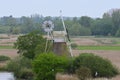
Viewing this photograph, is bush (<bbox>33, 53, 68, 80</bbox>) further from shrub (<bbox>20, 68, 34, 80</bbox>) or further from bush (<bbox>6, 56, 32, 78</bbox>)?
bush (<bbox>6, 56, 32, 78</bbox>)

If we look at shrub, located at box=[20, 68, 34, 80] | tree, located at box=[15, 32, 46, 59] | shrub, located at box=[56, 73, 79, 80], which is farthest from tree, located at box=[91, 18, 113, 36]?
shrub, located at box=[56, 73, 79, 80]

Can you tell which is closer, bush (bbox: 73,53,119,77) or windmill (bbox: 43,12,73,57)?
bush (bbox: 73,53,119,77)

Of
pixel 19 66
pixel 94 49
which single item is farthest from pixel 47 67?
pixel 94 49

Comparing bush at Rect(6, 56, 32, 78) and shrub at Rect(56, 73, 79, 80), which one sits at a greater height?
shrub at Rect(56, 73, 79, 80)

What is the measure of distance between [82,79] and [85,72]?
0.58 m

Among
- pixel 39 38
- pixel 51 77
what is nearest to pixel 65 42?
pixel 39 38

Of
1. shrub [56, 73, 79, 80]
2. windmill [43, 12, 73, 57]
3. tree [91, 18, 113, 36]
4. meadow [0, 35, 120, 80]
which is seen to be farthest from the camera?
tree [91, 18, 113, 36]

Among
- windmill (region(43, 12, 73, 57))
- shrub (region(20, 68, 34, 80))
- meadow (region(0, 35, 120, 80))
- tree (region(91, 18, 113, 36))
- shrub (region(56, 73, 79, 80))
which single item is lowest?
tree (region(91, 18, 113, 36))

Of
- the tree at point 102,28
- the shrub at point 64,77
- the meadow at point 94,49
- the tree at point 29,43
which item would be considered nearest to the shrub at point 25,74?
the shrub at point 64,77

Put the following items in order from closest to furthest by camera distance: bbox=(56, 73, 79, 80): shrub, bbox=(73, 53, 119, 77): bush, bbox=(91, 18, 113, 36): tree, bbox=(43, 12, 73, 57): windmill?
bbox=(56, 73, 79, 80): shrub, bbox=(73, 53, 119, 77): bush, bbox=(43, 12, 73, 57): windmill, bbox=(91, 18, 113, 36): tree

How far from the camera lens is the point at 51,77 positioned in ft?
99.0

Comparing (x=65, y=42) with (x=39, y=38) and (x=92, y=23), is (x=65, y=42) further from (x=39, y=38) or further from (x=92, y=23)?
(x=92, y=23)

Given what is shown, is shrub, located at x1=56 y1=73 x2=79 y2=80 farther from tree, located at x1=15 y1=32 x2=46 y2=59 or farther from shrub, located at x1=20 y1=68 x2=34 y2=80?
tree, located at x1=15 y1=32 x2=46 y2=59

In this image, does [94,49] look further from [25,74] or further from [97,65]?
[97,65]
